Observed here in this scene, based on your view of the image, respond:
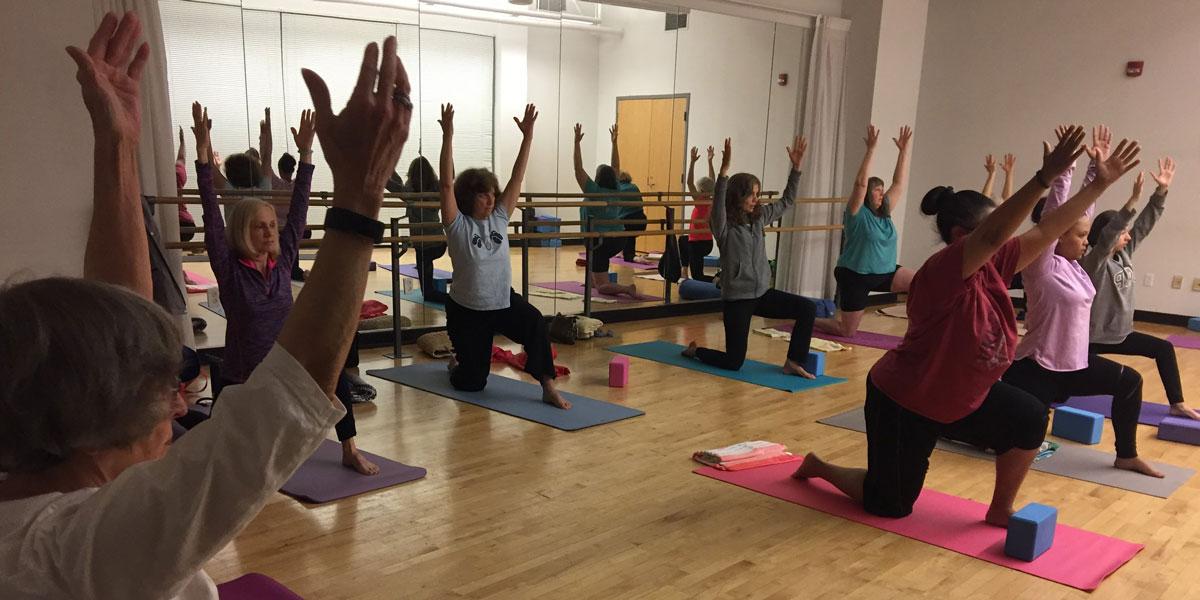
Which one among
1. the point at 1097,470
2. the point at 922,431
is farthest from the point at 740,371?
the point at 922,431

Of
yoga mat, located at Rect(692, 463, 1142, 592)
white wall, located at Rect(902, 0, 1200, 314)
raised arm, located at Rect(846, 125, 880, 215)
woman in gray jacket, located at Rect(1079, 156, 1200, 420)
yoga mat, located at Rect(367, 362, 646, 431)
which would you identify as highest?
white wall, located at Rect(902, 0, 1200, 314)

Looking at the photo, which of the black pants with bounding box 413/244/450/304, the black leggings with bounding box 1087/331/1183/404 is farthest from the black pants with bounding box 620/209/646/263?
the black leggings with bounding box 1087/331/1183/404

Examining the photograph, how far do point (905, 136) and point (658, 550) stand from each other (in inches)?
164

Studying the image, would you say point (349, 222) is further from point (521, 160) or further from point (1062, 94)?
point (1062, 94)

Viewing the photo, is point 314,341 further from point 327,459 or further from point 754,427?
point 754,427

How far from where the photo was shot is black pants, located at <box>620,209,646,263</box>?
7508 millimetres

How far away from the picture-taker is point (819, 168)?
820 centimetres

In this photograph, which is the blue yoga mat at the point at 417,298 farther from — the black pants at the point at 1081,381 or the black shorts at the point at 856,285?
the black pants at the point at 1081,381

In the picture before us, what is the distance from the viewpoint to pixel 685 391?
512cm

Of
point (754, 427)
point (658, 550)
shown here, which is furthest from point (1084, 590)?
point (754, 427)

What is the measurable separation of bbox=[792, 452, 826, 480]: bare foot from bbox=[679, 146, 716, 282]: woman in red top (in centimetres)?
409

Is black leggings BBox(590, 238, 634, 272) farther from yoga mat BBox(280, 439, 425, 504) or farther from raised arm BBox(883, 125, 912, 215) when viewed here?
yoga mat BBox(280, 439, 425, 504)

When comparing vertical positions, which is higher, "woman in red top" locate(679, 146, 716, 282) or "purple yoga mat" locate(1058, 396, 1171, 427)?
"woman in red top" locate(679, 146, 716, 282)

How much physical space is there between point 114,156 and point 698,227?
6647mm
